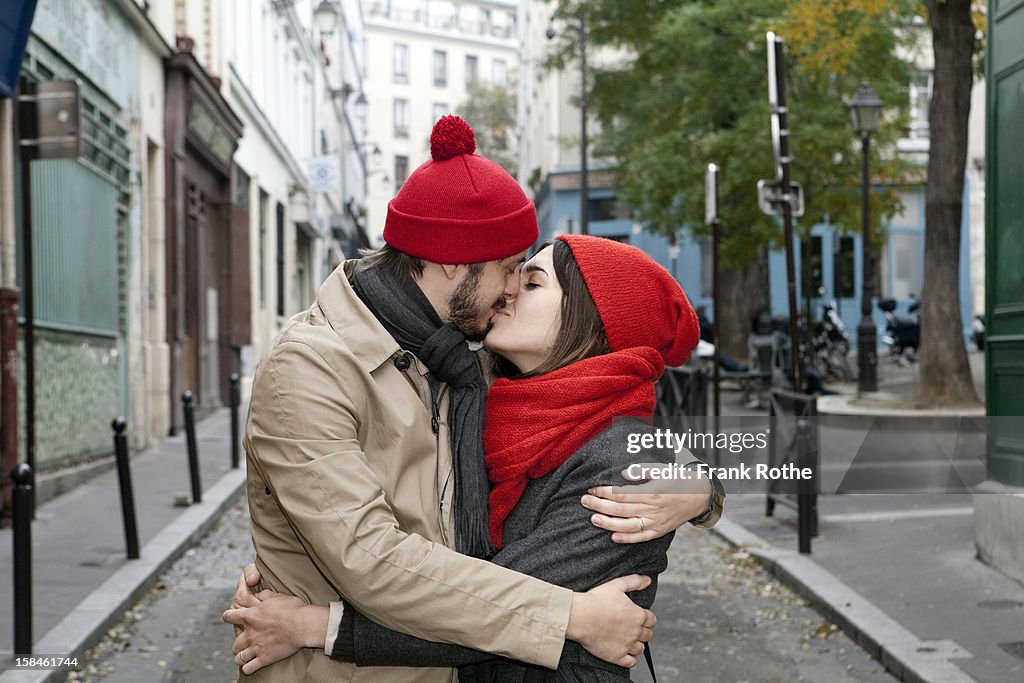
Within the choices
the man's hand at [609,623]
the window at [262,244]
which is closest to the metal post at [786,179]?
the man's hand at [609,623]

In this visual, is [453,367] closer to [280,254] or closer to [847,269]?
[280,254]

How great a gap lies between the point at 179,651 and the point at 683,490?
4111 mm

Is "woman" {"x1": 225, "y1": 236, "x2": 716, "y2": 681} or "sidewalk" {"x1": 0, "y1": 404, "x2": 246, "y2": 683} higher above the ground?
"woman" {"x1": 225, "y1": 236, "x2": 716, "y2": 681}

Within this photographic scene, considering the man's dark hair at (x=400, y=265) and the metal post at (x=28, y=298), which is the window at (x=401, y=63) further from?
the man's dark hair at (x=400, y=265)

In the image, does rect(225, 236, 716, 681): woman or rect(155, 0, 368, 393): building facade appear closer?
rect(225, 236, 716, 681): woman

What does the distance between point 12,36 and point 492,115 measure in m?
60.6

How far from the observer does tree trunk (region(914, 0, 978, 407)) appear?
14906 millimetres

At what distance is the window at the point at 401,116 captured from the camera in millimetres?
73894

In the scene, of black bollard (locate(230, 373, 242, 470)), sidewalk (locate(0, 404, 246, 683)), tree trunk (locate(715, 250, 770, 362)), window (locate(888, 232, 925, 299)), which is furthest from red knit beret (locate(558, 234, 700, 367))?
window (locate(888, 232, 925, 299))

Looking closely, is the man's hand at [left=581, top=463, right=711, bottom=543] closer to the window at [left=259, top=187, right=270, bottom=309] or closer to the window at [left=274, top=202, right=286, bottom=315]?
the window at [left=259, top=187, right=270, bottom=309]

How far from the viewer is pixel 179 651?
587cm

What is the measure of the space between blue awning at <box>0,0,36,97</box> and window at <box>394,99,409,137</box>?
6909 centimetres

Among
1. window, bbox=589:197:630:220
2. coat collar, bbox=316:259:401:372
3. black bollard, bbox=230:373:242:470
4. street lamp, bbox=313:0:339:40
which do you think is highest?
street lamp, bbox=313:0:339:40

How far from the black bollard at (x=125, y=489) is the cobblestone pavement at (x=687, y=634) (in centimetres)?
28
